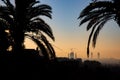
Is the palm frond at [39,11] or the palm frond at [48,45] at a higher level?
the palm frond at [39,11]

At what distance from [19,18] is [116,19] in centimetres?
663

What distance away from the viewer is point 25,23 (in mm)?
23750

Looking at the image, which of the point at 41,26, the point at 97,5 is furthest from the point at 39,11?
the point at 97,5

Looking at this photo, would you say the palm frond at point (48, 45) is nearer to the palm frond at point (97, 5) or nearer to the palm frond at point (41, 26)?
the palm frond at point (41, 26)

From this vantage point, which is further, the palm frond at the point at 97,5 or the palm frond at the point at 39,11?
the palm frond at the point at 39,11

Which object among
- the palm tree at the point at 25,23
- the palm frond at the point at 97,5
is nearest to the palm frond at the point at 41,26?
the palm tree at the point at 25,23

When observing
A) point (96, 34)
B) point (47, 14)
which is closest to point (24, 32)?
point (47, 14)

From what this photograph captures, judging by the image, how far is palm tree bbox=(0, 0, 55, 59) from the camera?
2266 cm

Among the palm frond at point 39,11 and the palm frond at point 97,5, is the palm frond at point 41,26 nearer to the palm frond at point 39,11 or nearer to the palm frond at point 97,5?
the palm frond at point 39,11

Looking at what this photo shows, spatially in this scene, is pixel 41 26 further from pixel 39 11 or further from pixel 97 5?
pixel 97 5

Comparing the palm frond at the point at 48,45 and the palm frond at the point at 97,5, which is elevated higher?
the palm frond at the point at 97,5

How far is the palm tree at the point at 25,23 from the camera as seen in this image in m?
22.7

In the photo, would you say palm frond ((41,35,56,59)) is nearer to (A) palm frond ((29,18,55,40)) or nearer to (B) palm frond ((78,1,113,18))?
(A) palm frond ((29,18,55,40))

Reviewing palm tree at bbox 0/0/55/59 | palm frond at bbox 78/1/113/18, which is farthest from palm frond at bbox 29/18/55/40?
palm frond at bbox 78/1/113/18
